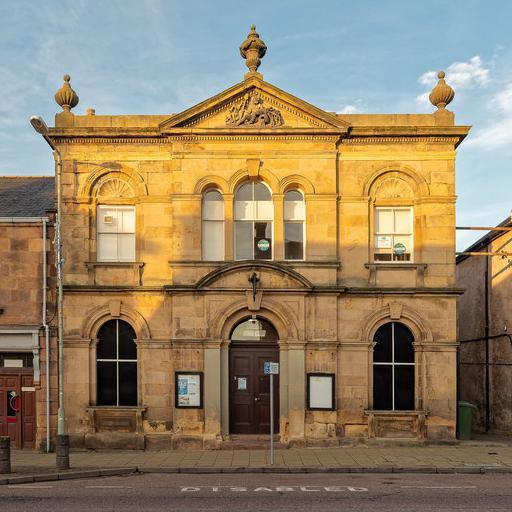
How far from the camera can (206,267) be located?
63.1 feet

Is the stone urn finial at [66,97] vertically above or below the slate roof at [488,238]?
above

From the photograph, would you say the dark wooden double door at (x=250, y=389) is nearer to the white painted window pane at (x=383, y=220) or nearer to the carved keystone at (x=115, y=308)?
the carved keystone at (x=115, y=308)

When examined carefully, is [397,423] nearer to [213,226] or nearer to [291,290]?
[291,290]

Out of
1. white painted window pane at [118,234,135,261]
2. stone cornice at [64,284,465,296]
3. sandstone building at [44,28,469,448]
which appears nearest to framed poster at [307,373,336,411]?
sandstone building at [44,28,469,448]

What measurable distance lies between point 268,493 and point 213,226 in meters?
8.83

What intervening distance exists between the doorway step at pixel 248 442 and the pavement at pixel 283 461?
0.28 meters

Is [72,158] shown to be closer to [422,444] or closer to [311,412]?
[311,412]

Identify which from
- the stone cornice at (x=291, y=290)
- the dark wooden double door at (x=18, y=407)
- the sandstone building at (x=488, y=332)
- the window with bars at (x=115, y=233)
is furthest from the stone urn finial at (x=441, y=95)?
the dark wooden double door at (x=18, y=407)

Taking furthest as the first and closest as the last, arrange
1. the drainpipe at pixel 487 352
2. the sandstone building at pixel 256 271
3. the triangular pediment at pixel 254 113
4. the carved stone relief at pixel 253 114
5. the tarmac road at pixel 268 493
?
the drainpipe at pixel 487 352
the carved stone relief at pixel 253 114
the triangular pediment at pixel 254 113
the sandstone building at pixel 256 271
the tarmac road at pixel 268 493

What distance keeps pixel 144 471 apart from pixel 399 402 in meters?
7.80

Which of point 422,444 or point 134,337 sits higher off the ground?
point 134,337

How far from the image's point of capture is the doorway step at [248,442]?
60.8 ft

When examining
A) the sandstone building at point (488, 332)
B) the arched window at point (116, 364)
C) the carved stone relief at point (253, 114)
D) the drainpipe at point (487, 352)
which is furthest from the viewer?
the drainpipe at point (487, 352)

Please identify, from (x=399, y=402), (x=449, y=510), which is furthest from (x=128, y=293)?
(x=449, y=510)
